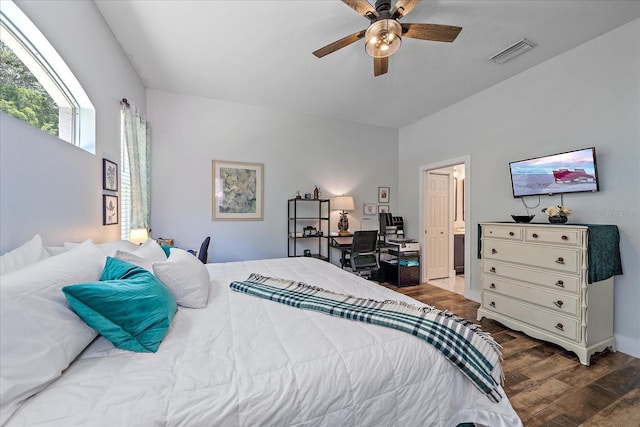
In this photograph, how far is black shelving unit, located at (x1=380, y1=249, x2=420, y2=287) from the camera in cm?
430

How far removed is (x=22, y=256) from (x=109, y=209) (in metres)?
1.38

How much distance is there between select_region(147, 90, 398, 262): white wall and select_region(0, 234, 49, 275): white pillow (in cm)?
248

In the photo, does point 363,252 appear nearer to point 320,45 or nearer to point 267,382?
point 320,45

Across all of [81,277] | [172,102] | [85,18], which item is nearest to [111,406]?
[81,277]

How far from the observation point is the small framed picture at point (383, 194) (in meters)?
4.96

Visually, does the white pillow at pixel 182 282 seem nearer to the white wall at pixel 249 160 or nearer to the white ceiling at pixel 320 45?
the white ceiling at pixel 320 45

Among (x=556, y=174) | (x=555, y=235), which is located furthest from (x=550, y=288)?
(x=556, y=174)

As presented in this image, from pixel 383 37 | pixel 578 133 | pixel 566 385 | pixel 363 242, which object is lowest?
pixel 566 385

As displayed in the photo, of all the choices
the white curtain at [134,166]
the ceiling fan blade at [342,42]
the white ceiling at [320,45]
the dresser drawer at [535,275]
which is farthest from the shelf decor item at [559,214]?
the white curtain at [134,166]

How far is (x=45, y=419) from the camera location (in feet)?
2.17

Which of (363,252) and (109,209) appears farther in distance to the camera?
(363,252)

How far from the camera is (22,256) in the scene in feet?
3.68

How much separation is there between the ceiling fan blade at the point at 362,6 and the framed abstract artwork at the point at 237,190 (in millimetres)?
2667

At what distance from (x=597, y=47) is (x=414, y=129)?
248cm
